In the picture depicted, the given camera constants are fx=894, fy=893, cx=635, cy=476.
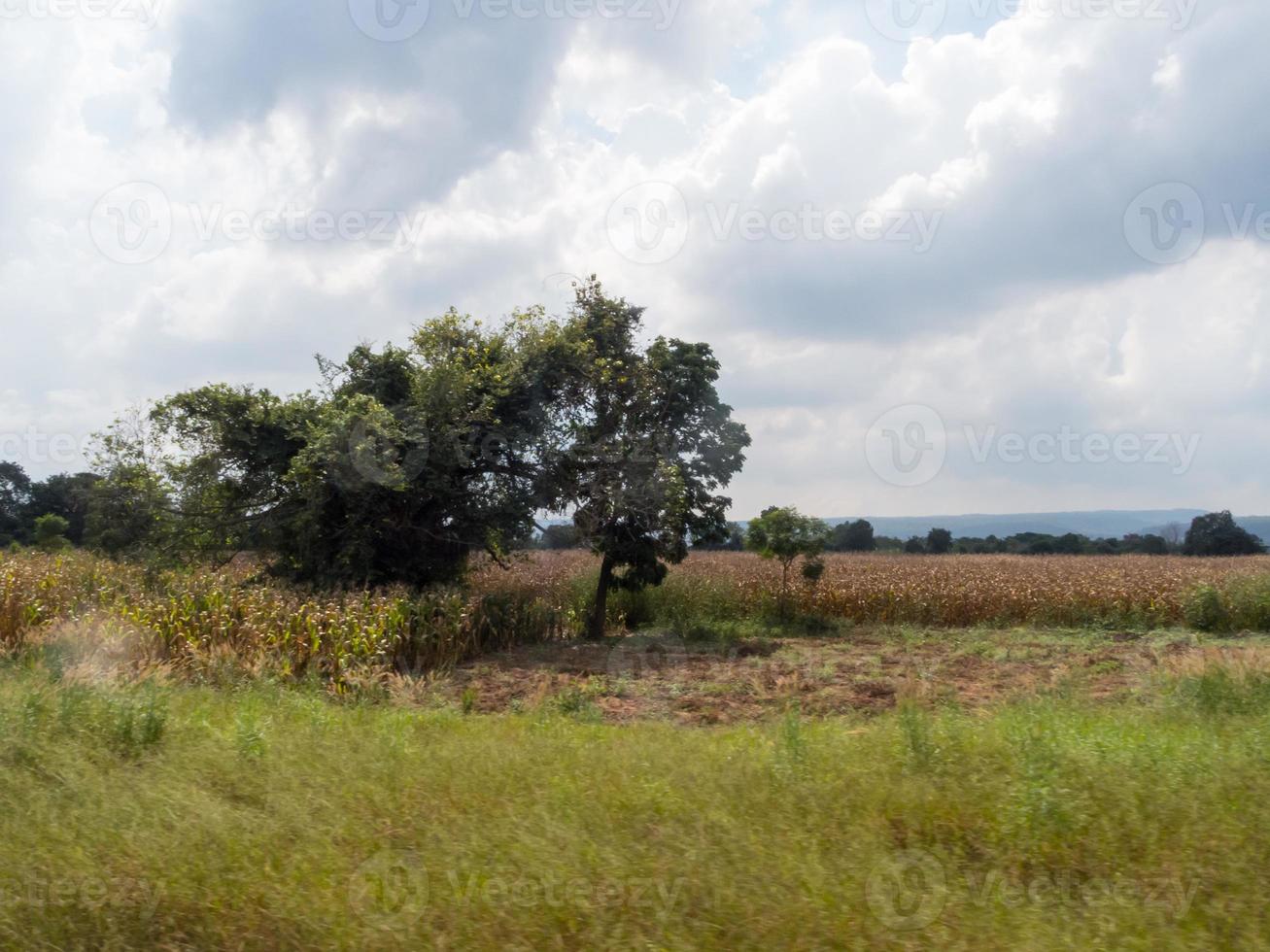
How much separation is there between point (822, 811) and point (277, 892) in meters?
2.88

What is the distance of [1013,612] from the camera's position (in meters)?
19.9

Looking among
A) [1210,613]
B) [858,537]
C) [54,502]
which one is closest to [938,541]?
[858,537]

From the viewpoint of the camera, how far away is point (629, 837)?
4727mm

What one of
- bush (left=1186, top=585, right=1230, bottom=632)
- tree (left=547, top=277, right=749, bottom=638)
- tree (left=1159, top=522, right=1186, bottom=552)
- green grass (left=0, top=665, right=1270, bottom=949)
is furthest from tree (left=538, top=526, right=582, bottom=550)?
tree (left=1159, top=522, right=1186, bottom=552)

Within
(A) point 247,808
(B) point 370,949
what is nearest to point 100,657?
(A) point 247,808

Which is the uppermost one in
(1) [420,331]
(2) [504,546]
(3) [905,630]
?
(1) [420,331]

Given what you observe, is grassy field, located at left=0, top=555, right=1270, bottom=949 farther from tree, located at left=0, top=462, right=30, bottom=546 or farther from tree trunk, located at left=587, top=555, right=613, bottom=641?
tree, located at left=0, top=462, right=30, bottom=546

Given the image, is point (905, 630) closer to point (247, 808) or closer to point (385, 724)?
point (385, 724)

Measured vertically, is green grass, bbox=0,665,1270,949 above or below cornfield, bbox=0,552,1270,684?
below

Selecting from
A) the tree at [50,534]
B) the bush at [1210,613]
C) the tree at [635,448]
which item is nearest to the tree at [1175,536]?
the bush at [1210,613]

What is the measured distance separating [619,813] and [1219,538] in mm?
47273

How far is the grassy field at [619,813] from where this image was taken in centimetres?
399

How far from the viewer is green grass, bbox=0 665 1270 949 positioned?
3951 millimetres

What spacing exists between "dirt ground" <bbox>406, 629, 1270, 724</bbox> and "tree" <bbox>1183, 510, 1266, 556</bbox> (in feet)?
100
